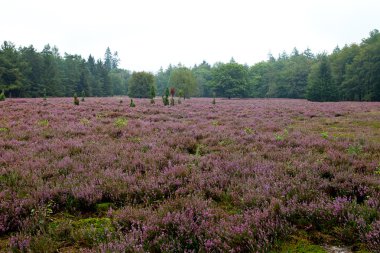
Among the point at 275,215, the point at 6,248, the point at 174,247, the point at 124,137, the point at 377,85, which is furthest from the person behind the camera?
the point at 377,85

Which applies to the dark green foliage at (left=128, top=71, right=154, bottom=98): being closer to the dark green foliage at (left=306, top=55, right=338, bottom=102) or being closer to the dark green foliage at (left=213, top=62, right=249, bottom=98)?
the dark green foliage at (left=213, top=62, right=249, bottom=98)

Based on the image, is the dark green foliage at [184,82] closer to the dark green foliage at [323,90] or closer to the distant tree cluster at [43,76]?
the distant tree cluster at [43,76]

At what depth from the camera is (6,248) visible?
143 inches

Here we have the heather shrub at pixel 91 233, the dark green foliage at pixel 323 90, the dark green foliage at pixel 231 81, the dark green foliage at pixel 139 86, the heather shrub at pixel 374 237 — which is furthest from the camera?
the dark green foliage at pixel 231 81

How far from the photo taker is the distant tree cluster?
210 ft

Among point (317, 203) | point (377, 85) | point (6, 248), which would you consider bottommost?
point (6, 248)

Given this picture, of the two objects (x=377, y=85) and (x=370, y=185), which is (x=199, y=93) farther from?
(x=370, y=185)

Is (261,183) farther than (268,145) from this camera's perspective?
No

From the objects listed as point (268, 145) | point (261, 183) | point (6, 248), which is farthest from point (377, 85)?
point (6, 248)

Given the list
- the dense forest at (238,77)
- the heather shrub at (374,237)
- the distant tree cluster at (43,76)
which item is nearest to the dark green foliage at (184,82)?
the dense forest at (238,77)

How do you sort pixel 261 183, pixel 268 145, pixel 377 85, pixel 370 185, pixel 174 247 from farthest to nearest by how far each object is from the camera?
pixel 377 85
pixel 268 145
pixel 261 183
pixel 370 185
pixel 174 247

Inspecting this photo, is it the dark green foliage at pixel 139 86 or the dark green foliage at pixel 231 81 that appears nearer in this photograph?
the dark green foliage at pixel 139 86

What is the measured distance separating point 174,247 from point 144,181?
7.92 feet

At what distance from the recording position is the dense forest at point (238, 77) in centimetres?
6400
